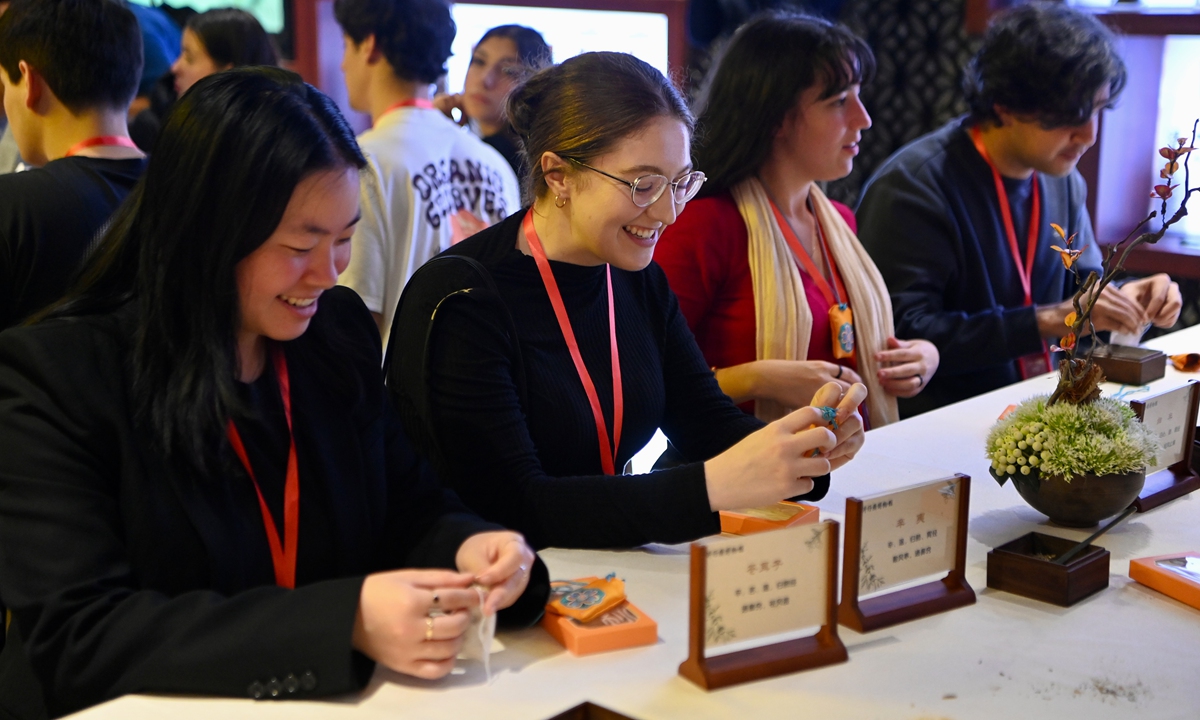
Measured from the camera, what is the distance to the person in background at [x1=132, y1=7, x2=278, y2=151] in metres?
3.82

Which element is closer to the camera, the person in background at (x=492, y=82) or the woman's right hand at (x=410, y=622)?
the woman's right hand at (x=410, y=622)

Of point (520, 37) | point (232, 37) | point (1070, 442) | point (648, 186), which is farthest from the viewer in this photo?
point (520, 37)

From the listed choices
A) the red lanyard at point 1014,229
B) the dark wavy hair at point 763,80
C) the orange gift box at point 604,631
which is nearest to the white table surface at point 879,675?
the orange gift box at point 604,631

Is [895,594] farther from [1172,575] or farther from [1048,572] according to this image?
[1172,575]

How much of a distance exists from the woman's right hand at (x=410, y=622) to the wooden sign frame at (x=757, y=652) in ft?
0.88

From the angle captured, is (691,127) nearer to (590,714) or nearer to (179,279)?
(179,279)

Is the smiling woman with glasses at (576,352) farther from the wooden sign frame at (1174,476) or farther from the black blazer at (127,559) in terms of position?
the wooden sign frame at (1174,476)

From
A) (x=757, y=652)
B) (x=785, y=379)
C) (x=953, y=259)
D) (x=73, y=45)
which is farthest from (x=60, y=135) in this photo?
(x=953, y=259)

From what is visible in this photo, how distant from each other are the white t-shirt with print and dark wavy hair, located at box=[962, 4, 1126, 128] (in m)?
1.43

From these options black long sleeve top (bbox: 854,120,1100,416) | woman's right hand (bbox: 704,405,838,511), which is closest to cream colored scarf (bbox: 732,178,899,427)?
black long sleeve top (bbox: 854,120,1100,416)

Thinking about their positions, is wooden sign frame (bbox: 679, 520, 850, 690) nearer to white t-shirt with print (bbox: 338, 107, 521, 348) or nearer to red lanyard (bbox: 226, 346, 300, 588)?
red lanyard (bbox: 226, 346, 300, 588)

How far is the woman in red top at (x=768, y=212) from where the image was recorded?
2.58 m

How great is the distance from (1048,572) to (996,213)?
6.35 feet

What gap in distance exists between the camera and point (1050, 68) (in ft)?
10.3
